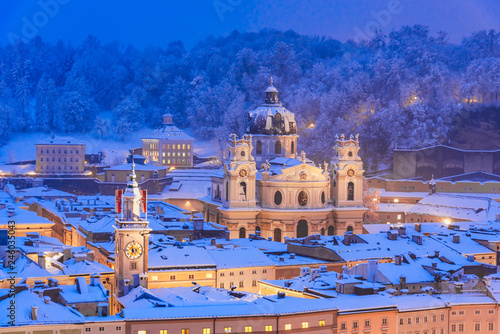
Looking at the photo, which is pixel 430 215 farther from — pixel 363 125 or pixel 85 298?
pixel 85 298

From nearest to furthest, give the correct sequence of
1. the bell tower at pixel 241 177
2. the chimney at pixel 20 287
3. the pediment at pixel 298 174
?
the chimney at pixel 20 287, the bell tower at pixel 241 177, the pediment at pixel 298 174

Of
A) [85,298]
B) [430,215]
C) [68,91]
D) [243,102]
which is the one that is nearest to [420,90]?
[243,102]

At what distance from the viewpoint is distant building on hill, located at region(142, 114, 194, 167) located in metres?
131

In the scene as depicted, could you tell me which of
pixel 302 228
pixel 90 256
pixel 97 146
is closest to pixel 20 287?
pixel 90 256

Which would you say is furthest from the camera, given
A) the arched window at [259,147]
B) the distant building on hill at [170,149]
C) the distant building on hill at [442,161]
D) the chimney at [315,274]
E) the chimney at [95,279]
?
the distant building on hill at [170,149]

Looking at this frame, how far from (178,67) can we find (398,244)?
325 feet

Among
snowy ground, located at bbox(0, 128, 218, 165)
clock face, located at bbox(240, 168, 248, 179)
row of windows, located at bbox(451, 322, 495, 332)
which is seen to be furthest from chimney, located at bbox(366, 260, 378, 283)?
snowy ground, located at bbox(0, 128, 218, 165)

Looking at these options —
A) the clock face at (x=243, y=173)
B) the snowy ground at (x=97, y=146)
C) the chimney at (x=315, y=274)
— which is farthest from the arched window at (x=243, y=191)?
the snowy ground at (x=97, y=146)

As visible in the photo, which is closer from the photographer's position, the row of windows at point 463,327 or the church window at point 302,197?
the row of windows at point 463,327

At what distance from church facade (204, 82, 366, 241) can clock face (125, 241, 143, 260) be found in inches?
995

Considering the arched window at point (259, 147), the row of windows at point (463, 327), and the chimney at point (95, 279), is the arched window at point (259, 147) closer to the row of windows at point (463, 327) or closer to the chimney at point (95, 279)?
the chimney at point (95, 279)

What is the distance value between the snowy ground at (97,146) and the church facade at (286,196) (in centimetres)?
5156

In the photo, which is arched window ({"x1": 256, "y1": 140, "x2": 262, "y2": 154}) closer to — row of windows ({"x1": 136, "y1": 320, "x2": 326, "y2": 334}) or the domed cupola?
the domed cupola

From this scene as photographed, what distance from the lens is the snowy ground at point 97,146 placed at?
5285 inches
